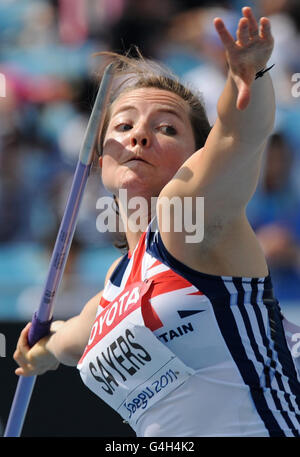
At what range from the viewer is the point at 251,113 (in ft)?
4.62

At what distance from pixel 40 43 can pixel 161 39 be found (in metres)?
1.11

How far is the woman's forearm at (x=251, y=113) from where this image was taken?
1.40m

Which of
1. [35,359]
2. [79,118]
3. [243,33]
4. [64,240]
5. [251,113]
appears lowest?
[35,359]

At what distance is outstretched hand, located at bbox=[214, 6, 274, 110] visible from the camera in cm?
133

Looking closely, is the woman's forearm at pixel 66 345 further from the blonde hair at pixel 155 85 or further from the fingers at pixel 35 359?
the blonde hair at pixel 155 85

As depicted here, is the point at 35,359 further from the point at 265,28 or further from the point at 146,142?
the point at 265,28

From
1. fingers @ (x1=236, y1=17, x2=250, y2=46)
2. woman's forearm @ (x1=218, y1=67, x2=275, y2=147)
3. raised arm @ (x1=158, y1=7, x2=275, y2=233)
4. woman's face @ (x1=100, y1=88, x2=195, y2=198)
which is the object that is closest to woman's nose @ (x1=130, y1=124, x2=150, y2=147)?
woman's face @ (x1=100, y1=88, x2=195, y2=198)

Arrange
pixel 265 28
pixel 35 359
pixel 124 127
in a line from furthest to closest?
pixel 35 359, pixel 124 127, pixel 265 28

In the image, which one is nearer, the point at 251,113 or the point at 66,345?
the point at 251,113

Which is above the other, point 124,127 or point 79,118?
point 79,118

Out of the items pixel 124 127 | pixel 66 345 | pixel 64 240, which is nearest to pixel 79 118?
pixel 64 240

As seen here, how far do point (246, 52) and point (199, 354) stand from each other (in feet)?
2.31

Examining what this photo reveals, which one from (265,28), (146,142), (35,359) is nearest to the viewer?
(265,28)

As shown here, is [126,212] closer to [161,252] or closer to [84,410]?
[161,252]
